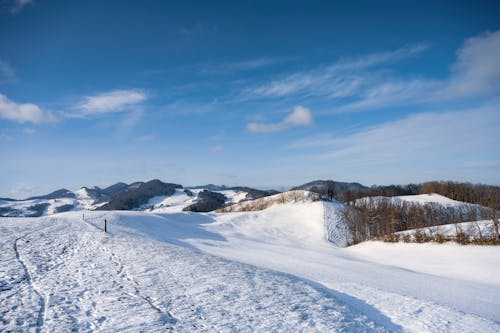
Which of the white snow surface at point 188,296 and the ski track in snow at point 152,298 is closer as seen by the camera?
the ski track in snow at point 152,298

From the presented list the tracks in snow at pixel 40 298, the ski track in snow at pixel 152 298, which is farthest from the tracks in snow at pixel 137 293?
the tracks in snow at pixel 40 298

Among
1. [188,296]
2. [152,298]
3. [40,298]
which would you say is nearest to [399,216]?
[188,296]

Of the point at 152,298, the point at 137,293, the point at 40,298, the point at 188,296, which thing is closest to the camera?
the point at 40,298

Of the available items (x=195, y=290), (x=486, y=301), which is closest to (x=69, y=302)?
(x=195, y=290)

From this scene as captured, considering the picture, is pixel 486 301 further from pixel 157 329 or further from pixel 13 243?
pixel 13 243

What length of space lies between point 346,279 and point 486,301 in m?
7.97

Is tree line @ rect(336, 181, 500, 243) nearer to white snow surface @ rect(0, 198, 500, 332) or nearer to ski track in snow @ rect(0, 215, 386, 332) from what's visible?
white snow surface @ rect(0, 198, 500, 332)

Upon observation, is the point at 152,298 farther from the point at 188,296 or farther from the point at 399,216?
the point at 399,216

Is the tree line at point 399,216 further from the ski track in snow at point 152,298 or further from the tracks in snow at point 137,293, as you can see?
the tracks in snow at point 137,293

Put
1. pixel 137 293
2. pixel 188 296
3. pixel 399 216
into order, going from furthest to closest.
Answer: pixel 399 216 < pixel 188 296 < pixel 137 293

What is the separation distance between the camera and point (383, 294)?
596 inches

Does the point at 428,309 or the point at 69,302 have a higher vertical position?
the point at 69,302

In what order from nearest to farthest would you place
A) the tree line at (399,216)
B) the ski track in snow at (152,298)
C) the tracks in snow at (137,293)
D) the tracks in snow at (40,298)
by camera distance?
the tracks in snow at (40,298), the ski track in snow at (152,298), the tracks in snow at (137,293), the tree line at (399,216)

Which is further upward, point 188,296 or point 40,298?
point 40,298
